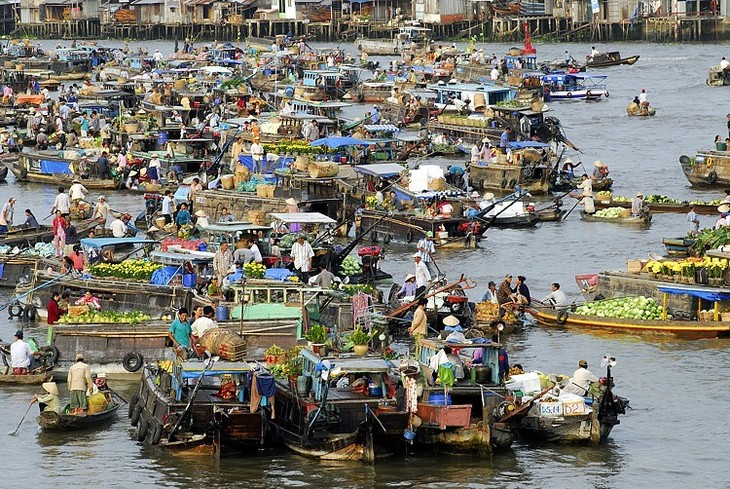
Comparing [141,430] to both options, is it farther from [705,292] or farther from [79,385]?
[705,292]

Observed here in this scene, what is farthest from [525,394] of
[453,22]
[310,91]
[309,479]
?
[453,22]

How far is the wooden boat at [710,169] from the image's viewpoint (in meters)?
49.9

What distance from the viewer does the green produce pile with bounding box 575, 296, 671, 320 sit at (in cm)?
3203

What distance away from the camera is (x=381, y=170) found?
44.2 metres

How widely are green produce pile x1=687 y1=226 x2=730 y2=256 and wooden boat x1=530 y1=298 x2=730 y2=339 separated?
9.11 ft

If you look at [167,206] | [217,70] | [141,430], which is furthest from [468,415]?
[217,70]

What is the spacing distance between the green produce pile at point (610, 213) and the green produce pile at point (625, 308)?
43.9ft

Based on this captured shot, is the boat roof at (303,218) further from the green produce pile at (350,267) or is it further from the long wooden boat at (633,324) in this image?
the long wooden boat at (633,324)

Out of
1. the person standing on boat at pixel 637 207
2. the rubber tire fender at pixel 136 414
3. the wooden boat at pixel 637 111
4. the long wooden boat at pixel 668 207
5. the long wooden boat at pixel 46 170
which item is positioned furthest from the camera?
the wooden boat at pixel 637 111

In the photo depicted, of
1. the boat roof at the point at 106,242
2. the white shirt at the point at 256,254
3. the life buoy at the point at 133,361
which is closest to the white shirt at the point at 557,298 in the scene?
the white shirt at the point at 256,254

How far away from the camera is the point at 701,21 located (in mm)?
113562

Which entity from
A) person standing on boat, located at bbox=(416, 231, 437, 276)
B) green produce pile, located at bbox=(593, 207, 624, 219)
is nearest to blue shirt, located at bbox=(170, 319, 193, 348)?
person standing on boat, located at bbox=(416, 231, 437, 276)

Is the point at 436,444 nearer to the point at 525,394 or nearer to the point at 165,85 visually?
the point at 525,394

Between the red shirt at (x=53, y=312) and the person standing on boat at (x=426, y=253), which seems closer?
the red shirt at (x=53, y=312)
